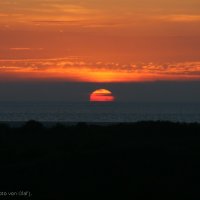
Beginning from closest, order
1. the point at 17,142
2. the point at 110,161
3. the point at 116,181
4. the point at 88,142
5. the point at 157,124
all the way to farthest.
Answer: the point at 116,181
the point at 110,161
the point at 88,142
the point at 17,142
the point at 157,124

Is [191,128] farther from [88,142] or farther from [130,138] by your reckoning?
[88,142]

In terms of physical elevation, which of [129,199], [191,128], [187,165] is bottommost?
[129,199]

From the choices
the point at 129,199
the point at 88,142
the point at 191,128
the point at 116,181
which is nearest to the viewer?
the point at 129,199

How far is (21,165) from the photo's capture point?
2772cm

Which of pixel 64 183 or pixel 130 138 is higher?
pixel 130 138

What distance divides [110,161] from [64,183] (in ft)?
8.82

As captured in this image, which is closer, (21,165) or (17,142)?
(21,165)

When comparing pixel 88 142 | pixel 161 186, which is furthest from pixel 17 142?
pixel 161 186

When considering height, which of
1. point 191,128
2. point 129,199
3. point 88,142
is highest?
point 191,128

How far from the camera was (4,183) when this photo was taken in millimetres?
24672

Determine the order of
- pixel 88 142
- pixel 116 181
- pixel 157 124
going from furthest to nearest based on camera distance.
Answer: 1. pixel 157 124
2. pixel 88 142
3. pixel 116 181

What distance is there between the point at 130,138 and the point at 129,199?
18589mm

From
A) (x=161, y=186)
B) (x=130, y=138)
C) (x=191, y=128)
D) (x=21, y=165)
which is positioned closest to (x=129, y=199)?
(x=161, y=186)

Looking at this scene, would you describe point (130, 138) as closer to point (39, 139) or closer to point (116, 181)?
point (39, 139)
